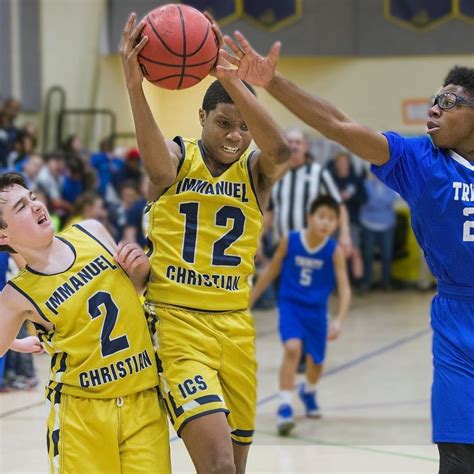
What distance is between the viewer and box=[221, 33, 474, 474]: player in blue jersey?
3893mm

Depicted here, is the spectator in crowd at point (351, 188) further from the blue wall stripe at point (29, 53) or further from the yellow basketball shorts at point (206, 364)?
the yellow basketball shorts at point (206, 364)

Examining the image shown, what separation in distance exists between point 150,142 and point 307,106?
711mm

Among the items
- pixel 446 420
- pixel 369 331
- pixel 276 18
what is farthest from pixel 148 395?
pixel 276 18

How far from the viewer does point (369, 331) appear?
12086mm

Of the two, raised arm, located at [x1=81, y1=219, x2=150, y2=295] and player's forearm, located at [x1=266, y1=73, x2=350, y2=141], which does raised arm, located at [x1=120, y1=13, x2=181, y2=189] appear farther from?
player's forearm, located at [x1=266, y1=73, x2=350, y2=141]

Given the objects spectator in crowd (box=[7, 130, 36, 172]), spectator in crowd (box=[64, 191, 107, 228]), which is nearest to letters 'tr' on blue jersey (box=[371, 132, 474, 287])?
spectator in crowd (box=[64, 191, 107, 228])

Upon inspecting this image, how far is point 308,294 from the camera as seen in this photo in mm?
8008

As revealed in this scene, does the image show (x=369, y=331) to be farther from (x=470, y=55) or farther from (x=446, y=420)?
(x=446, y=420)

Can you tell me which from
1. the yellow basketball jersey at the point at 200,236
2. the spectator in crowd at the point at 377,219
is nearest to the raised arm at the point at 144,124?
the yellow basketball jersey at the point at 200,236

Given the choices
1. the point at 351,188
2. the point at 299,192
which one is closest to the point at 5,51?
the point at 351,188

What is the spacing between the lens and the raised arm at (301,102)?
3758mm

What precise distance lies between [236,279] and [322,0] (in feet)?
43.3

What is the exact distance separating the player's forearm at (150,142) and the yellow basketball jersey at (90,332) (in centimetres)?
47

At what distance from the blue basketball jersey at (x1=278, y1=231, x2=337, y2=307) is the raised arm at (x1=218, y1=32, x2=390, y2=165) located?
413 centimetres
